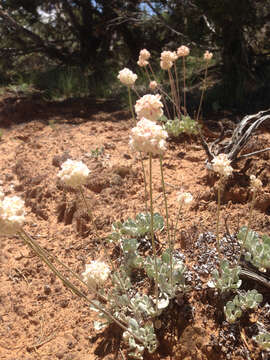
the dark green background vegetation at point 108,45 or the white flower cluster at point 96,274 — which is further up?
the dark green background vegetation at point 108,45

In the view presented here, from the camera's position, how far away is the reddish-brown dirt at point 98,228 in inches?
77.0

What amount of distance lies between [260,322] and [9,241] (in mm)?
2360

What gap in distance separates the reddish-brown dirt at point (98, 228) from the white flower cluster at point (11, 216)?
19.8 inches

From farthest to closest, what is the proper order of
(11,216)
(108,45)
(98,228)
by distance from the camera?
(108,45) < (98,228) < (11,216)

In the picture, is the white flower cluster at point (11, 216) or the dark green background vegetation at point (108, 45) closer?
the white flower cluster at point (11, 216)

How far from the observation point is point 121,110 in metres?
5.23

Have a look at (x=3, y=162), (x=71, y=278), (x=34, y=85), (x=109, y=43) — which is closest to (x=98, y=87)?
(x=109, y=43)

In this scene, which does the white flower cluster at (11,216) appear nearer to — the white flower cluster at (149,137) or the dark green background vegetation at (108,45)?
the white flower cluster at (149,137)

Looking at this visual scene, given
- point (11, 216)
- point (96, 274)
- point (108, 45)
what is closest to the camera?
point (11, 216)

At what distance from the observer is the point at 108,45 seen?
6156 mm

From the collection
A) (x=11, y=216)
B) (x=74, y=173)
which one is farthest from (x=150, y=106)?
(x=11, y=216)

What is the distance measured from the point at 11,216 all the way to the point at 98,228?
1.53 m

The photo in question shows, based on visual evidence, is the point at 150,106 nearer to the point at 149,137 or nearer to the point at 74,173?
the point at 149,137

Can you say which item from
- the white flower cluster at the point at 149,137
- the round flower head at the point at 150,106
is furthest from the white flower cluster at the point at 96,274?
the round flower head at the point at 150,106
